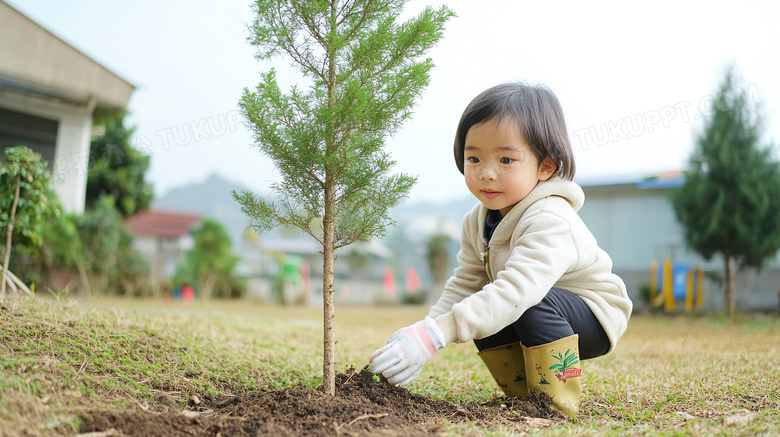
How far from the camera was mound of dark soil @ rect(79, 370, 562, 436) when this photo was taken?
1781 mm

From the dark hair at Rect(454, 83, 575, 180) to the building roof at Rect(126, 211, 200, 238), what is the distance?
21.9 m

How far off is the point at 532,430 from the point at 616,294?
0.89 metres

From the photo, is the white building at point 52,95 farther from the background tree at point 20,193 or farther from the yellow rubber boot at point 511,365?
the yellow rubber boot at point 511,365

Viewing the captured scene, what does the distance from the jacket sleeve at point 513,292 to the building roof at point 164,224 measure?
22.1 m

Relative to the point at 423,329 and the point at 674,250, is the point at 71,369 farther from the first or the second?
the point at 674,250

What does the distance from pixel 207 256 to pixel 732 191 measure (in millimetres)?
11975

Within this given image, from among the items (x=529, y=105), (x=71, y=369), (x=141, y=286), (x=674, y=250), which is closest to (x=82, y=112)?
(x=141, y=286)

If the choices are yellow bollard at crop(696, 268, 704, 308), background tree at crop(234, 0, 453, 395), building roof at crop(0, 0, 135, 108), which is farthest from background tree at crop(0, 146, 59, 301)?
yellow bollard at crop(696, 268, 704, 308)

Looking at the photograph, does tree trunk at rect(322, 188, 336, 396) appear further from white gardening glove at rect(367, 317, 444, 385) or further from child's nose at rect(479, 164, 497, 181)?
child's nose at rect(479, 164, 497, 181)

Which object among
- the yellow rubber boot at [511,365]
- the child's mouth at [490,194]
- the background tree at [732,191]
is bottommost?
the yellow rubber boot at [511,365]

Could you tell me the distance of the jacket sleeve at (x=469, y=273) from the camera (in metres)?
2.84

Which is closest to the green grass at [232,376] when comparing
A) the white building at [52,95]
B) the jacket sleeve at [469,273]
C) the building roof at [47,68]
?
the jacket sleeve at [469,273]

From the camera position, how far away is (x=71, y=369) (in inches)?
89.0

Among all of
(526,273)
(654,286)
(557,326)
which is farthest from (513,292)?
(654,286)
